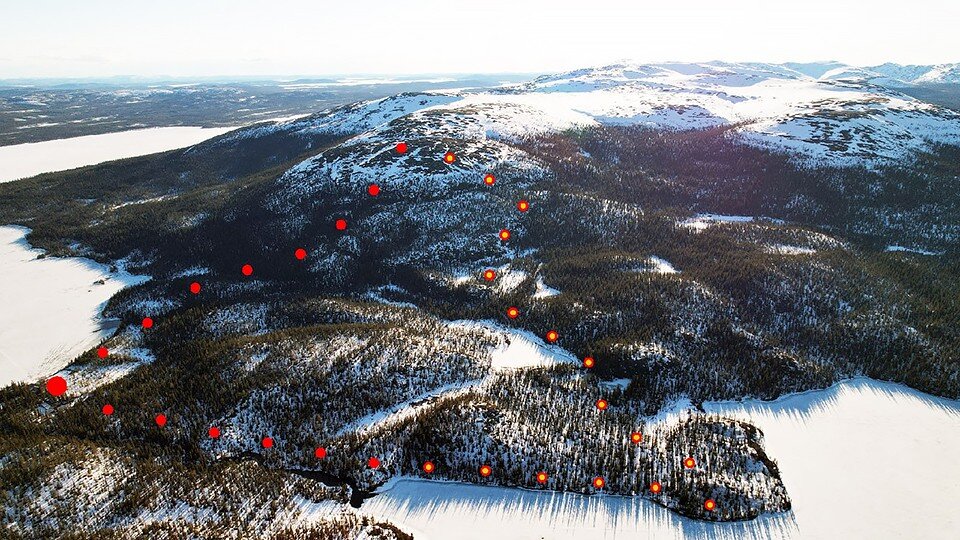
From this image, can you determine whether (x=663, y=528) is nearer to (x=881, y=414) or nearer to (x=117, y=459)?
(x=881, y=414)

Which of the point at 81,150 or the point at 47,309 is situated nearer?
the point at 47,309

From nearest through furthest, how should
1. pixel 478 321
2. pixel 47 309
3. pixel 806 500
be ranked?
pixel 806 500 < pixel 478 321 < pixel 47 309


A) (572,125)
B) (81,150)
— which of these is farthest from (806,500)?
(81,150)

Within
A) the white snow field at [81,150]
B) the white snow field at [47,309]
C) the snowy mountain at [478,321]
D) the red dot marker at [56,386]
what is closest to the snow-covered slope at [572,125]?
the snowy mountain at [478,321]

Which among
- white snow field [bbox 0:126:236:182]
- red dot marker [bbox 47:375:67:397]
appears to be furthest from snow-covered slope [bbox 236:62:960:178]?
white snow field [bbox 0:126:236:182]

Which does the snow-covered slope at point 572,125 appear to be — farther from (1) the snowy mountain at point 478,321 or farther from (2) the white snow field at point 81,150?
(2) the white snow field at point 81,150

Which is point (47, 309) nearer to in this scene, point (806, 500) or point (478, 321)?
point (478, 321)

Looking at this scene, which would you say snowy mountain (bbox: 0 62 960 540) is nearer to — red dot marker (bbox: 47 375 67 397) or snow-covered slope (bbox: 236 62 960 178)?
red dot marker (bbox: 47 375 67 397)
